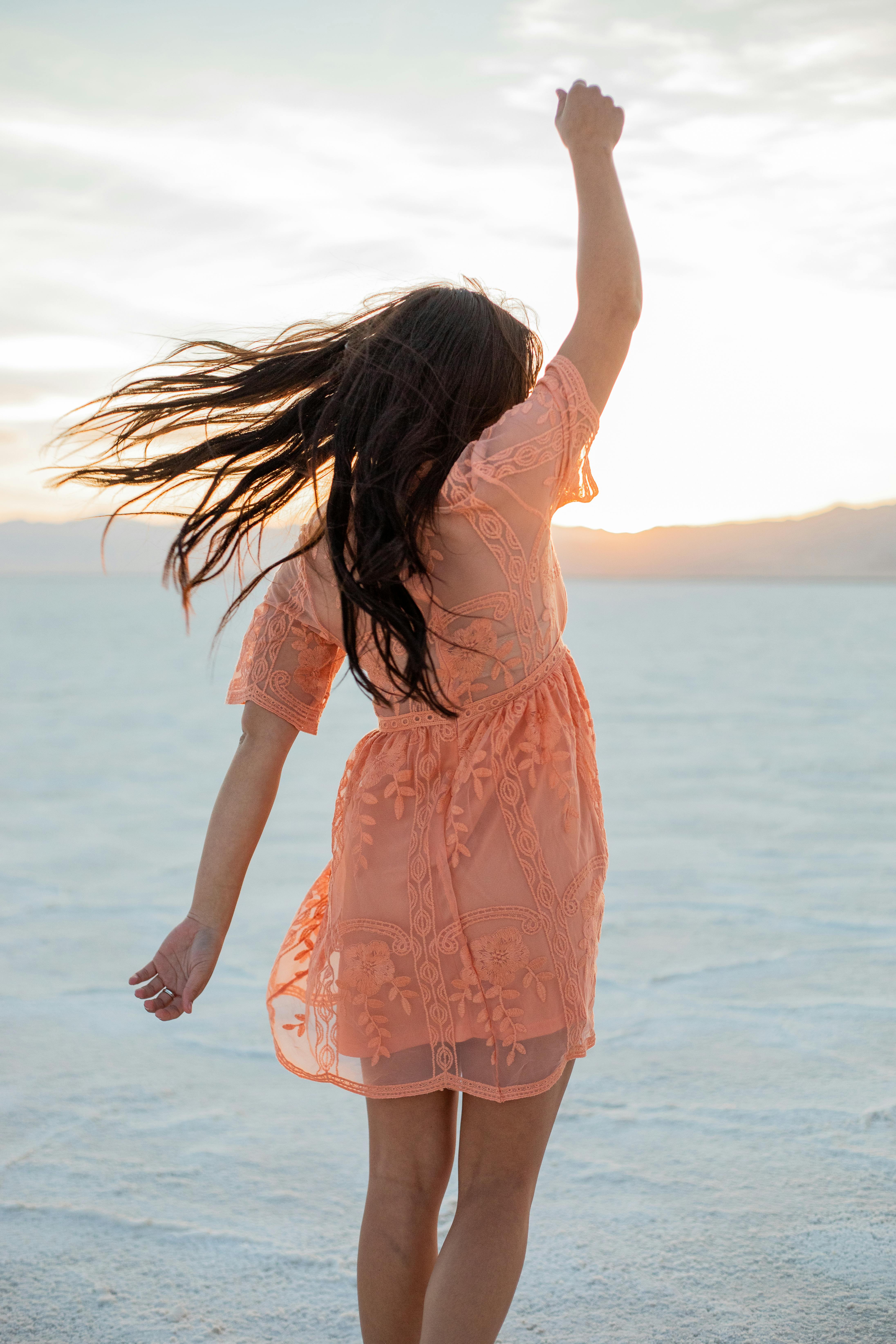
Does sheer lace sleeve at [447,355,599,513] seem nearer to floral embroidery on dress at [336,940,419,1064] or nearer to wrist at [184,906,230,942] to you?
floral embroidery on dress at [336,940,419,1064]

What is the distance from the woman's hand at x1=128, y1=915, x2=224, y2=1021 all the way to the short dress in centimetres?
21

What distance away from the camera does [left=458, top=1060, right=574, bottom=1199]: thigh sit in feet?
4.98

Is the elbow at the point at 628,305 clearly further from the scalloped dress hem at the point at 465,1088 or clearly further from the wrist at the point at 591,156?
the scalloped dress hem at the point at 465,1088

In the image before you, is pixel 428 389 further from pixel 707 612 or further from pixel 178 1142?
pixel 707 612

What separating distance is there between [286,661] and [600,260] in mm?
712

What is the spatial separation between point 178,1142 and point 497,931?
1825 millimetres

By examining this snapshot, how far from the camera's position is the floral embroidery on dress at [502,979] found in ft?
4.96

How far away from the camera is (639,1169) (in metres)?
2.76

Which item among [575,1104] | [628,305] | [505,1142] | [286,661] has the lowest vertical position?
[575,1104]

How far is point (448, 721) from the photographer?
1.56 metres

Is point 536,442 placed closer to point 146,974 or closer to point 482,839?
point 482,839

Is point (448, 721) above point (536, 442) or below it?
below

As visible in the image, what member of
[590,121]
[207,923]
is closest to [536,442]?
[590,121]

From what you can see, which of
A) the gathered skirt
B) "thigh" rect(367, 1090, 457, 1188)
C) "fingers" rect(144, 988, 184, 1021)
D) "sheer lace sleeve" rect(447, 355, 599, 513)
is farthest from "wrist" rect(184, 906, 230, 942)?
"sheer lace sleeve" rect(447, 355, 599, 513)
